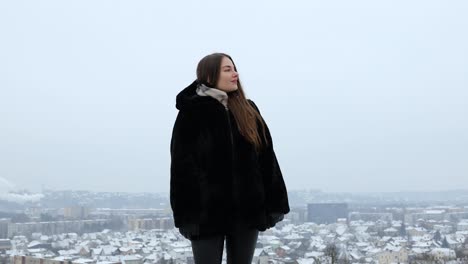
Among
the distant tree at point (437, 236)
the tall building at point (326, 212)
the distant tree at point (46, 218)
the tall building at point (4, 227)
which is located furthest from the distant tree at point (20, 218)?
the distant tree at point (437, 236)

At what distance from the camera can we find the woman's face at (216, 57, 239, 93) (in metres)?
1.60

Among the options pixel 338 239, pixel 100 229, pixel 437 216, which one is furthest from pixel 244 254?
pixel 437 216

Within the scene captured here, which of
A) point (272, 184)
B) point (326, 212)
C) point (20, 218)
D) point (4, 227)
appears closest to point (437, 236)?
point (326, 212)

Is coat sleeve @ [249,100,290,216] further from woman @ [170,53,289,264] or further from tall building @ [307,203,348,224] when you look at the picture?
tall building @ [307,203,348,224]

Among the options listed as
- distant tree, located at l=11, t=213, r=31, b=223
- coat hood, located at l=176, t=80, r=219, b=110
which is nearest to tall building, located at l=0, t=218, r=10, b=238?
distant tree, located at l=11, t=213, r=31, b=223

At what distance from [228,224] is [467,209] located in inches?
1184

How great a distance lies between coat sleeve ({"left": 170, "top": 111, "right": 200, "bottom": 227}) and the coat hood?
5 centimetres

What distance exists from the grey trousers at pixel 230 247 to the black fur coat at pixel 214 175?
0.03m

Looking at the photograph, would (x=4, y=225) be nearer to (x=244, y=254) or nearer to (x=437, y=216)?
(x=437, y=216)

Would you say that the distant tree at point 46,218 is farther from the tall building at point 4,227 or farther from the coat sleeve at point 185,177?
the coat sleeve at point 185,177

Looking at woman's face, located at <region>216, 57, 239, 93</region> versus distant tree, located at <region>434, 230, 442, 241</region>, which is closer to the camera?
woman's face, located at <region>216, 57, 239, 93</region>

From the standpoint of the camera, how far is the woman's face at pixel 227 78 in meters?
1.60

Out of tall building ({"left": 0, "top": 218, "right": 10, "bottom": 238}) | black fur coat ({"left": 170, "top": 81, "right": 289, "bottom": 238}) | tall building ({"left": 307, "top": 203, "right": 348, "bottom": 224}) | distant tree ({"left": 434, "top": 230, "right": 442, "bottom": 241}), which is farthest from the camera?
tall building ({"left": 307, "top": 203, "right": 348, "bottom": 224})

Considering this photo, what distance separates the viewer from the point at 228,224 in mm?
1509
